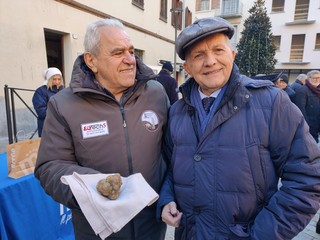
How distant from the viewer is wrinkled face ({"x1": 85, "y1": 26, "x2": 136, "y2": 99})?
145 cm

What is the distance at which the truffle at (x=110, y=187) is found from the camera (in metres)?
1.07

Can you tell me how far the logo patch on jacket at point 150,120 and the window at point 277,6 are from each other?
83.4 ft

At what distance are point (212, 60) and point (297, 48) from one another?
24.6 meters

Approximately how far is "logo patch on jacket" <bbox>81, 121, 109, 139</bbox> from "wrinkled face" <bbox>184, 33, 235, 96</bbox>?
0.59 m

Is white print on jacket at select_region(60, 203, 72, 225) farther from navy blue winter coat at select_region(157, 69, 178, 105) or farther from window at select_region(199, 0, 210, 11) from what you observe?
window at select_region(199, 0, 210, 11)

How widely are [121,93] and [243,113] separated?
75 centimetres

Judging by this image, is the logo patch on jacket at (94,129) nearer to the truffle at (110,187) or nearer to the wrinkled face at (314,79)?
the truffle at (110,187)

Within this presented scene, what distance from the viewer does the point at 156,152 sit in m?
1.55

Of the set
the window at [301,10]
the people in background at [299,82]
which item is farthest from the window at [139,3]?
the window at [301,10]

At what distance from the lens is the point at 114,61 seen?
57.9 inches

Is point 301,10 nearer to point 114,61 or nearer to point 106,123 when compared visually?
point 114,61

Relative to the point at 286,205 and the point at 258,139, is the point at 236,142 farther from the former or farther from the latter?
the point at 286,205

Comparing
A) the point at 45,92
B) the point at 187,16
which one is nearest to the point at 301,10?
the point at 187,16

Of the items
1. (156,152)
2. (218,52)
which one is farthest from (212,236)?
(218,52)
